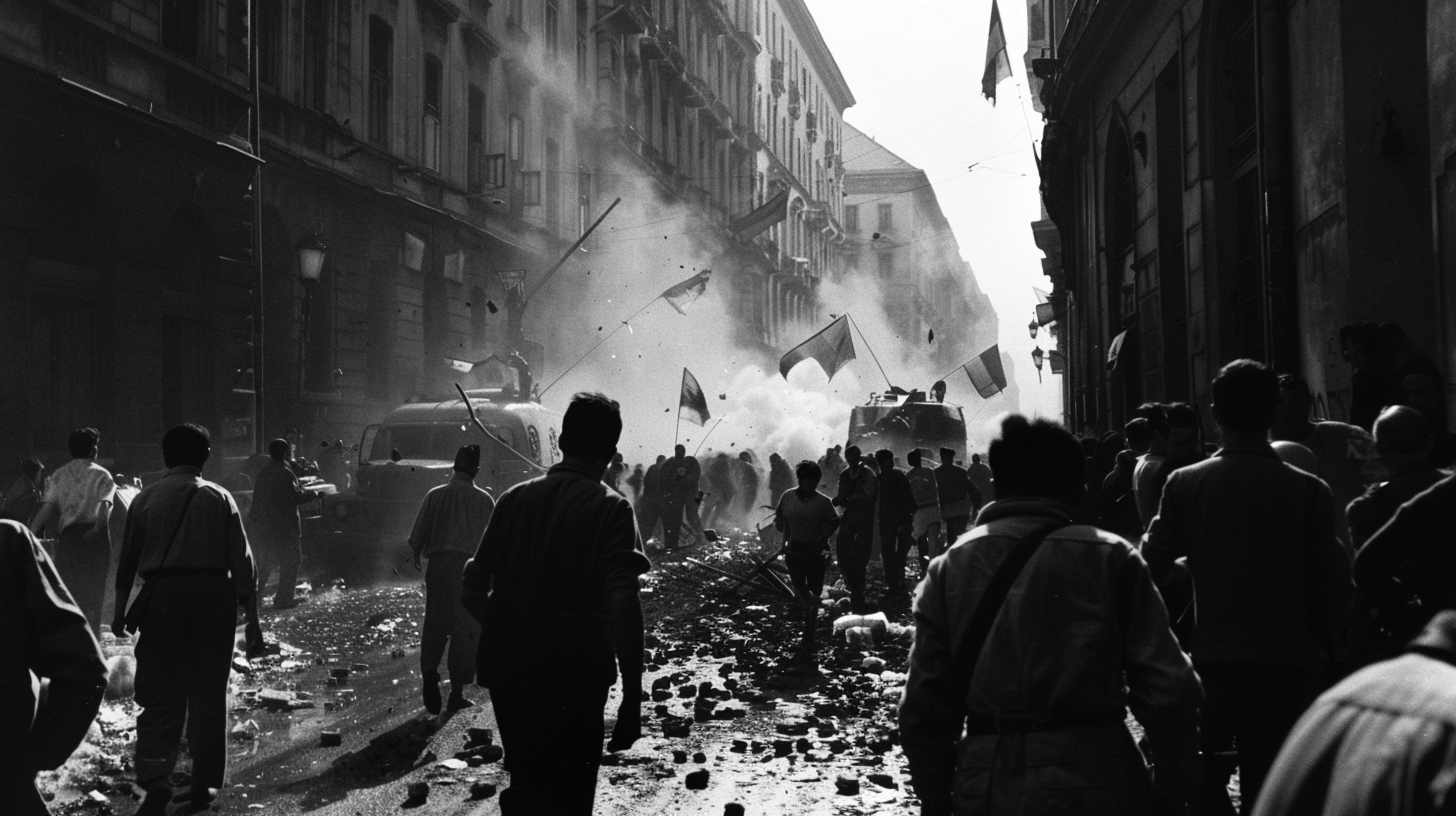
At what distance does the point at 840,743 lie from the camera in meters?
7.64

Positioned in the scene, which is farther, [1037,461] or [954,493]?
[954,493]

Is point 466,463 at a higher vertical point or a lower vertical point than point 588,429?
lower

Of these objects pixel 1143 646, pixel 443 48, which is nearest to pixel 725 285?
pixel 443 48

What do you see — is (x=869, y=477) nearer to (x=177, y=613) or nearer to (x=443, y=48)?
(x=177, y=613)

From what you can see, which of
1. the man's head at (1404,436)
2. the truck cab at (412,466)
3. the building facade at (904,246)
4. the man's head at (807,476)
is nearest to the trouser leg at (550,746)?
the man's head at (1404,436)

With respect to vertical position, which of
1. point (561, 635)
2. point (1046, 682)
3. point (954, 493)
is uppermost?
point (1046, 682)

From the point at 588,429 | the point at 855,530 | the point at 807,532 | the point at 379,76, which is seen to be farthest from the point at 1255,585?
the point at 379,76

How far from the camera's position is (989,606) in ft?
9.91

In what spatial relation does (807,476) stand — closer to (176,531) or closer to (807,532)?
(807,532)

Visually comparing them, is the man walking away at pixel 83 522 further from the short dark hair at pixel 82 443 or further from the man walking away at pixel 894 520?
the man walking away at pixel 894 520

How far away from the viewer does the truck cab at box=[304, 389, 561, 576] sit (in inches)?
650

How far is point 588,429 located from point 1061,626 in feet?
Answer: 6.62

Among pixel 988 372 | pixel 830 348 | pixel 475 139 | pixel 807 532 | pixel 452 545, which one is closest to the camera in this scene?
pixel 452 545

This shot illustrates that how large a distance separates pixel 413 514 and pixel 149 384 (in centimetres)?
403
